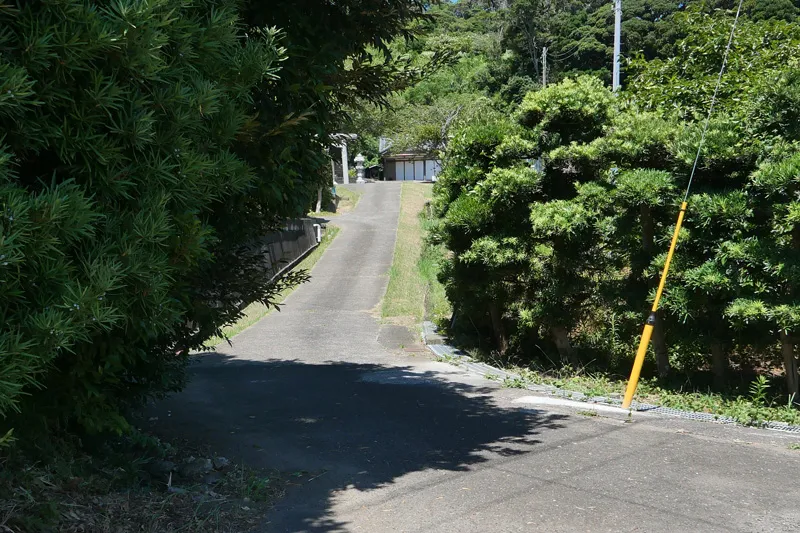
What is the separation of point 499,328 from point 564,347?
5.27 ft

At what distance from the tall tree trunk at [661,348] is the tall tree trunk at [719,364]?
0.61m

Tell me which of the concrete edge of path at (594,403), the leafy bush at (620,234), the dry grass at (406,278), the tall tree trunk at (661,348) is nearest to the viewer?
the concrete edge of path at (594,403)

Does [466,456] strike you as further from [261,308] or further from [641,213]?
[261,308]

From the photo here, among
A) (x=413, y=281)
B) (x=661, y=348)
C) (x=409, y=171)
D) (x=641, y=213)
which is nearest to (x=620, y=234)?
(x=641, y=213)

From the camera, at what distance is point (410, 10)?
21.6 feet

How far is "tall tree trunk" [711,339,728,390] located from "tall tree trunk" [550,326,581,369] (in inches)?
91.3

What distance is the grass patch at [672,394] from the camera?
26.3 feet

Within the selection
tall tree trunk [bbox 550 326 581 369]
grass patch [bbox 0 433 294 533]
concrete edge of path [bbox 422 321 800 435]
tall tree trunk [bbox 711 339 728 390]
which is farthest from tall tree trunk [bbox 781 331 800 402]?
grass patch [bbox 0 433 294 533]

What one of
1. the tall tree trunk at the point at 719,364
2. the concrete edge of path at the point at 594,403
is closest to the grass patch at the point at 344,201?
the concrete edge of path at the point at 594,403

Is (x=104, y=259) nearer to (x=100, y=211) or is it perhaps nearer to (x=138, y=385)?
(x=100, y=211)

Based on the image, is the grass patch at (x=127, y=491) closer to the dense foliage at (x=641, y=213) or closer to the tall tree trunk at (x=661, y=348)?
the dense foliage at (x=641, y=213)

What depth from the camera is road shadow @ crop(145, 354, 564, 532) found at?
6.29m

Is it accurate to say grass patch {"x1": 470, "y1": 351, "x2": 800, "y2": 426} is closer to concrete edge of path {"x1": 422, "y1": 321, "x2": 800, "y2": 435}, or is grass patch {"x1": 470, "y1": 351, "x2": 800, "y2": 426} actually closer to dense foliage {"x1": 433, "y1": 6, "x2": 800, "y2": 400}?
concrete edge of path {"x1": 422, "y1": 321, "x2": 800, "y2": 435}

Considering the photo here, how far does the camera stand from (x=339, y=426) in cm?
811
